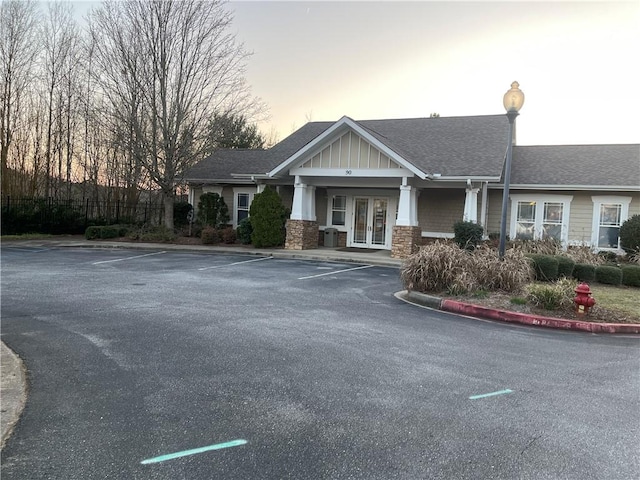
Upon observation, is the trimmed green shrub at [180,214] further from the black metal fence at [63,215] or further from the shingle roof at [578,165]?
the shingle roof at [578,165]

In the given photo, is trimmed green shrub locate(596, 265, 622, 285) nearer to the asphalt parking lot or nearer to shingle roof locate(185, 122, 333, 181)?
the asphalt parking lot

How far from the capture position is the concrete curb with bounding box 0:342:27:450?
3.66 m

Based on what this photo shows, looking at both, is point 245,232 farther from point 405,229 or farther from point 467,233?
point 467,233

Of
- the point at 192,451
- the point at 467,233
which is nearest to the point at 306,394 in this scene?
the point at 192,451

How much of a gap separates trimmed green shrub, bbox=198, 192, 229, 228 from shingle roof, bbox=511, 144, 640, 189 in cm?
1362

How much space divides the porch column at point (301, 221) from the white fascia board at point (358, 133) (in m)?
0.93

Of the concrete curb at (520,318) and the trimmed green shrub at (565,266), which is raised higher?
the trimmed green shrub at (565,266)

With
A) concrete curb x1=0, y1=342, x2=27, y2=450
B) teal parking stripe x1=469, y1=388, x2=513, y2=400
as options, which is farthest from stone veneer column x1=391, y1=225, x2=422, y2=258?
concrete curb x1=0, y1=342, x2=27, y2=450

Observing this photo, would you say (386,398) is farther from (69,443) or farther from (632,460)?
(69,443)

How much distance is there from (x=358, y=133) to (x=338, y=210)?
471 cm

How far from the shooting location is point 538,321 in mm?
7977

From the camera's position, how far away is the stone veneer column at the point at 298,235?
1914 centimetres

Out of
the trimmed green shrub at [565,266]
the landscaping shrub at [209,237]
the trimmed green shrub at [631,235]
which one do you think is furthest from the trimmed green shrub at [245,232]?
the trimmed green shrub at [631,235]

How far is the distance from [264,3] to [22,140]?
1618 centimetres
